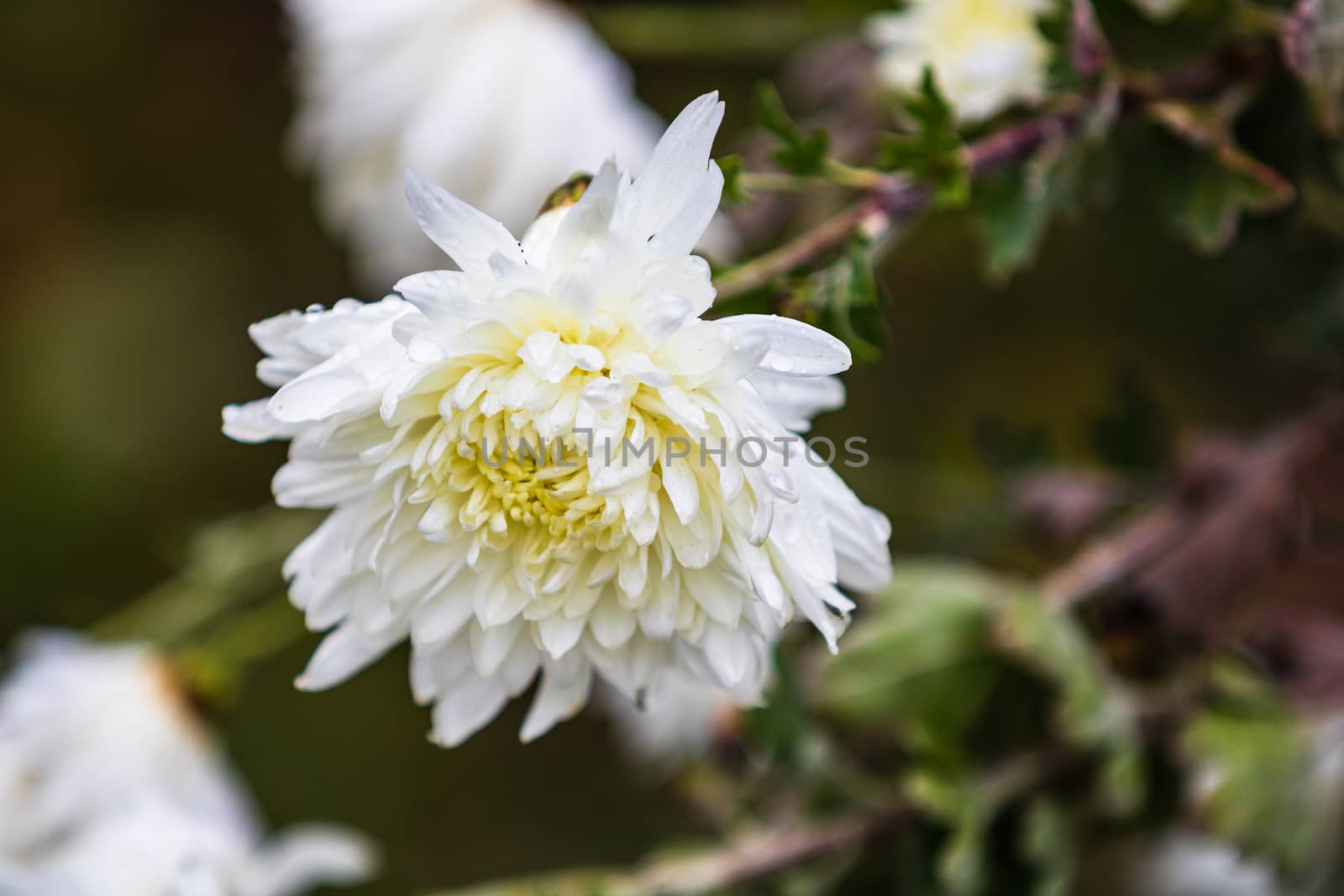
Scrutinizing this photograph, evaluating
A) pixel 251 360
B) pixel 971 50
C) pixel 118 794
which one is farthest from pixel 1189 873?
pixel 251 360

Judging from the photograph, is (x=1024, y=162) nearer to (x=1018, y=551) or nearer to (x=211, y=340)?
(x=1018, y=551)

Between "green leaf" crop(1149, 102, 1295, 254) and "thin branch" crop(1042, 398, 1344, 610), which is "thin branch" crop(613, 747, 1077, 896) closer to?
A: "thin branch" crop(1042, 398, 1344, 610)

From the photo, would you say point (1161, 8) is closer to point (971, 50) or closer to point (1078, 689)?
point (971, 50)

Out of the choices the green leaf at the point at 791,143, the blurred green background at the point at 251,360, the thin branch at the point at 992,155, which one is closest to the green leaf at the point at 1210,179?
the thin branch at the point at 992,155

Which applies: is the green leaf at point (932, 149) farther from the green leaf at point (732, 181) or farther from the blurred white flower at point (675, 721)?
the blurred white flower at point (675, 721)

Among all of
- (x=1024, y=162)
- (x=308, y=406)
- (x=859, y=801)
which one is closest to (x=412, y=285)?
(x=308, y=406)

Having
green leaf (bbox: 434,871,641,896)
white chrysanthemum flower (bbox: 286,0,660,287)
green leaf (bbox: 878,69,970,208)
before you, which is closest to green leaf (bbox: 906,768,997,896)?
green leaf (bbox: 434,871,641,896)

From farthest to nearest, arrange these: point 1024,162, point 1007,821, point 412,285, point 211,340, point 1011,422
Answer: point 211,340, point 1011,422, point 1007,821, point 1024,162, point 412,285
